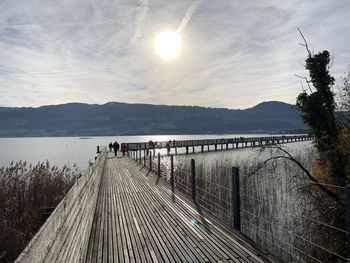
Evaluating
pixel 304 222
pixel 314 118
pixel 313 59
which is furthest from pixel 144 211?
pixel 313 59

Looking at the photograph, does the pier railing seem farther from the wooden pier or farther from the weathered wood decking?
the wooden pier

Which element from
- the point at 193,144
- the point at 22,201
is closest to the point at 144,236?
the point at 22,201

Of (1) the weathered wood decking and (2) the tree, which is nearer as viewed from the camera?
(1) the weathered wood decking

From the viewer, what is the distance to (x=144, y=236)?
280 inches

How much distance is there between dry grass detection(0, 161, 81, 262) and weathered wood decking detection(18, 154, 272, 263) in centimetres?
193

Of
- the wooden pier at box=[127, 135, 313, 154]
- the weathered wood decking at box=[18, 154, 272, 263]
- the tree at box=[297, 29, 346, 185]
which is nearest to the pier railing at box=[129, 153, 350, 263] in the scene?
the weathered wood decking at box=[18, 154, 272, 263]

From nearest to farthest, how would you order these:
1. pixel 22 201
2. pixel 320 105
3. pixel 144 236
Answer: pixel 144 236, pixel 22 201, pixel 320 105

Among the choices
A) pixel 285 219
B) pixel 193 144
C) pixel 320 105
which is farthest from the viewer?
pixel 193 144

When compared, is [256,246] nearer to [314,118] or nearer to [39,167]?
[39,167]

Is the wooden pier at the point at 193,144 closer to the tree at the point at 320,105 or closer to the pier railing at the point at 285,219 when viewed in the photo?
the tree at the point at 320,105

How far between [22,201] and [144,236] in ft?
21.2

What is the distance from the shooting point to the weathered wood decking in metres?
4.26

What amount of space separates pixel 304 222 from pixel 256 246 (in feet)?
23.8

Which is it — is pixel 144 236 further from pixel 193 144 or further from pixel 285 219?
pixel 193 144
